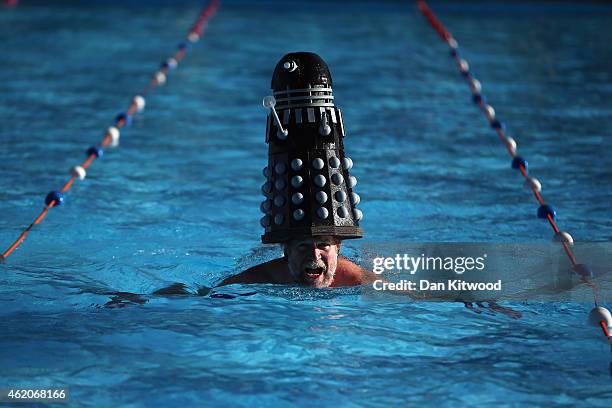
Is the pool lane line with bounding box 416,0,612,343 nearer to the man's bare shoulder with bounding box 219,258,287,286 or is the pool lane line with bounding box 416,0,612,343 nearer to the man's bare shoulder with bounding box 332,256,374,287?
the man's bare shoulder with bounding box 332,256,374,287

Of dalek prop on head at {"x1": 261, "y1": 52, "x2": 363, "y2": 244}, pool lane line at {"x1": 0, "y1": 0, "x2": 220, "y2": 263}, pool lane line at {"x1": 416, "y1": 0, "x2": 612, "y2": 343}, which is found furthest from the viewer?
pool lane line at {"x1": 0, "y1": 0, "x2": 220, "y2": 263}

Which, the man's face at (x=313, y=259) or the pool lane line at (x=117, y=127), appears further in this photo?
the pool lane line at (x=117, y=127)

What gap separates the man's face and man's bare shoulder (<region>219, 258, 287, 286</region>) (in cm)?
26

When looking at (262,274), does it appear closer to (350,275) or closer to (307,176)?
(350,275)

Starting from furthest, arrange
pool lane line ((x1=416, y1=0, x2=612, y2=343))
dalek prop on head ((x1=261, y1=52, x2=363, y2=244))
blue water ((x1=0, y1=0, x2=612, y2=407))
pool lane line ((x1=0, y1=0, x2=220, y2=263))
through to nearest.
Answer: pool lane line ((x1=0, y1=0, x2=220, y2=263)), pool lane line ((x1=416, y1=0, x2=612, y2=343)), dalek prop on head ((x1=261, y1=52, x2=363, y2=244)), blue water ((x1=0, y1=0, x2=612, y2=407))

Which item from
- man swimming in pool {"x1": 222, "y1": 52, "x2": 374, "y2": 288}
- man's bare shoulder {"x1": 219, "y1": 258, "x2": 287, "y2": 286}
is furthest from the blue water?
man swimming in pool {"x1": 222, "y1": 52, "x2": 374, "y2": 288}

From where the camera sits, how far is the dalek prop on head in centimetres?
283

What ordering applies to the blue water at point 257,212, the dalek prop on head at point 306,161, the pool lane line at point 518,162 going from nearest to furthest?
1. the blue water at point 257,212
2. the dalek prop on head at point 306,161
3. the pool lane line at point 518,162

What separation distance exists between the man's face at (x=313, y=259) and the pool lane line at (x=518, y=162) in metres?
0.76

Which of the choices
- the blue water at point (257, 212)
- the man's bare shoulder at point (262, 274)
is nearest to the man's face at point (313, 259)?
the blue water at point (257, 212)

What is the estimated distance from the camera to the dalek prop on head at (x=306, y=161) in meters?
2.83

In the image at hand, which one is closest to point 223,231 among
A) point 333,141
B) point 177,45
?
point 333,141

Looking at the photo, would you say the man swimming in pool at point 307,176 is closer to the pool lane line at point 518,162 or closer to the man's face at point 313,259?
the man's face at point 313,259

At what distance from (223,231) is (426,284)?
136cm
